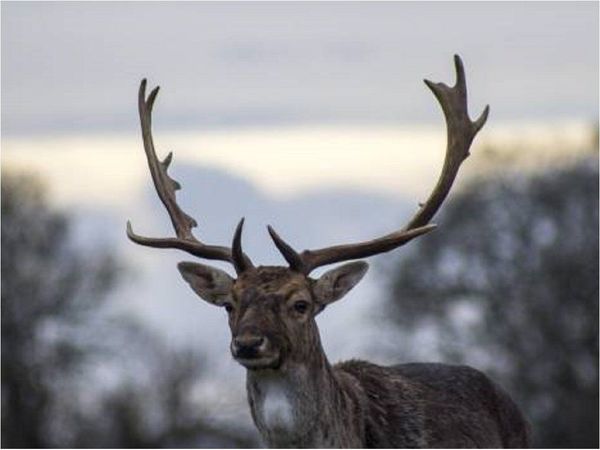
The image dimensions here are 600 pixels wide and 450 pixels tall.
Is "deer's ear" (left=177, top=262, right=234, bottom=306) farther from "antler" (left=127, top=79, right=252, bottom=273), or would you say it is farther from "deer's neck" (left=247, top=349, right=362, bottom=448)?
"deer's neck" (left=247, top=349, right=362, bottom=448)

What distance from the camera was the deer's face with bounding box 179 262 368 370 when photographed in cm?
1970

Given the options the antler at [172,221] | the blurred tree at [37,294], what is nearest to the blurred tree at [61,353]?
the blurred tree at [37,294]

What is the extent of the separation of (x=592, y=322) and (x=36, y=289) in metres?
13.8

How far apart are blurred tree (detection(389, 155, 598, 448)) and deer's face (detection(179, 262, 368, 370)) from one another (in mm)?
51292

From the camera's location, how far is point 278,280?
20297 millimetres

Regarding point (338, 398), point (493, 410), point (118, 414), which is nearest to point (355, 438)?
point (338, 398)

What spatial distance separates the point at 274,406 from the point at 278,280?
859 millimetres

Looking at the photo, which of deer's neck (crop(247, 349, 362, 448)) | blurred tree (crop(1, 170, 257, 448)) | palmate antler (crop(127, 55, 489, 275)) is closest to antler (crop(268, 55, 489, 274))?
palmate antler (crop(127, 55, 489, 275))

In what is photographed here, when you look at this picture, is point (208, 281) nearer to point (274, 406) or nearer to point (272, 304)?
point (272, 304)

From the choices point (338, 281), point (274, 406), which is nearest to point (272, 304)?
point (274, 406)

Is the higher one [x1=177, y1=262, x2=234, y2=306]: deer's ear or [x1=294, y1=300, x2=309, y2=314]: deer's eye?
[x1=177, y1=262, x2=234, y2=306]: deer's ear

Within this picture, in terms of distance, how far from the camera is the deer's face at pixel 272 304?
1970 centimetres

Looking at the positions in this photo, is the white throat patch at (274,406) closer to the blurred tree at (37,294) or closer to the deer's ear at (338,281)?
the deer's ear at (338,281)

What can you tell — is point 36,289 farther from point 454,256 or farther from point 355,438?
point 355,438
